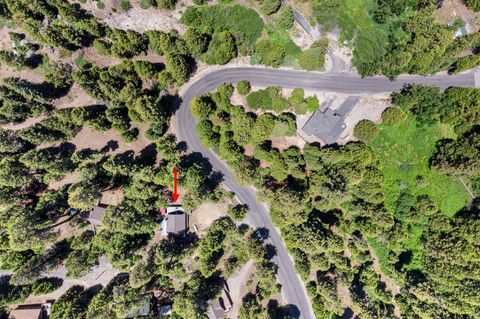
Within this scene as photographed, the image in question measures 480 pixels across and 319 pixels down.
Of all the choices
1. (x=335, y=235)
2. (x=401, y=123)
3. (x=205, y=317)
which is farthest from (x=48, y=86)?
(x=401, y=123)

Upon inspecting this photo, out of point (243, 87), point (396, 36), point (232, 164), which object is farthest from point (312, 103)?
point (396, 36)

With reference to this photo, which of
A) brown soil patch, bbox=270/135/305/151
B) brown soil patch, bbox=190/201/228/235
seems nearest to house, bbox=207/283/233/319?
brown soil patch, bbox=190/201/228/235

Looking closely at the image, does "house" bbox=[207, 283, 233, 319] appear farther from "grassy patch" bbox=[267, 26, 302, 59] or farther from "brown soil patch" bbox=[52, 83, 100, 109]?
"grassy patch" bbox=[267, 26, 302, 59]

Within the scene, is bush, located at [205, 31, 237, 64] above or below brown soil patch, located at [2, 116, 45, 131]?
below

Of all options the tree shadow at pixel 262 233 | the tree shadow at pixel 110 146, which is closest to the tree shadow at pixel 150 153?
the tree shadow at pixel 110 146

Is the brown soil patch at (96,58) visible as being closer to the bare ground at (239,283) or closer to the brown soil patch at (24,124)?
the brown soil patch at (24,124)

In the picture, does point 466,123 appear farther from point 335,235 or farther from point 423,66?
point 335,235

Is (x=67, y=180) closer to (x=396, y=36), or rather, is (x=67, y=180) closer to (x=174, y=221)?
(x=174, y=221)
